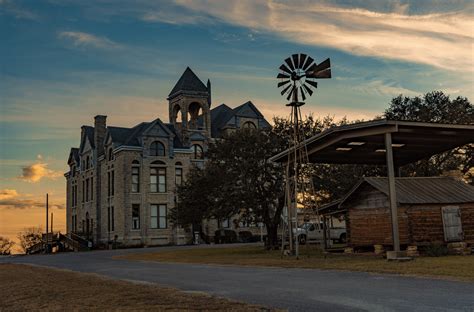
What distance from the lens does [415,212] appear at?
1049 inches

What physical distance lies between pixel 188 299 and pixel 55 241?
55.8m

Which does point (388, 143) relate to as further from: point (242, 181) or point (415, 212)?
point (242, 181)

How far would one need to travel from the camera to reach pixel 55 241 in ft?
209

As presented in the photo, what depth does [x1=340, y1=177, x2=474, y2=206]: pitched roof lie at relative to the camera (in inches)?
1061

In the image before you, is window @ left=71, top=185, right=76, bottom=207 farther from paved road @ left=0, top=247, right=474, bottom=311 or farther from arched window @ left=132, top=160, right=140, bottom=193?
paved road @ left=0, top=247, right=474, bottom=311

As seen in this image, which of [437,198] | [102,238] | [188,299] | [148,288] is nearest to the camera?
[188,299]

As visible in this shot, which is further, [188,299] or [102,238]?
[102,238]

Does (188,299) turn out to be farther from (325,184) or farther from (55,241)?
(55,241)

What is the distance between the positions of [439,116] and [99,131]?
3811 centimetres

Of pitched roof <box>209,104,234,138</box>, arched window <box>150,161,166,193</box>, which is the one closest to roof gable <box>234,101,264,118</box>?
pitched roof <box>209,104,234,138</box>

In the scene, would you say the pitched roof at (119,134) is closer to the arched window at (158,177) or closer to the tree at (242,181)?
the arched window at (158,177)

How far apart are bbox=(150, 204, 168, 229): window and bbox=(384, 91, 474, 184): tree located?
25.5 m

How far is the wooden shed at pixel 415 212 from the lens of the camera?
2653 cm

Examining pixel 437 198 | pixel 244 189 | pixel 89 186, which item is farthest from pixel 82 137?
pixel 437 198
